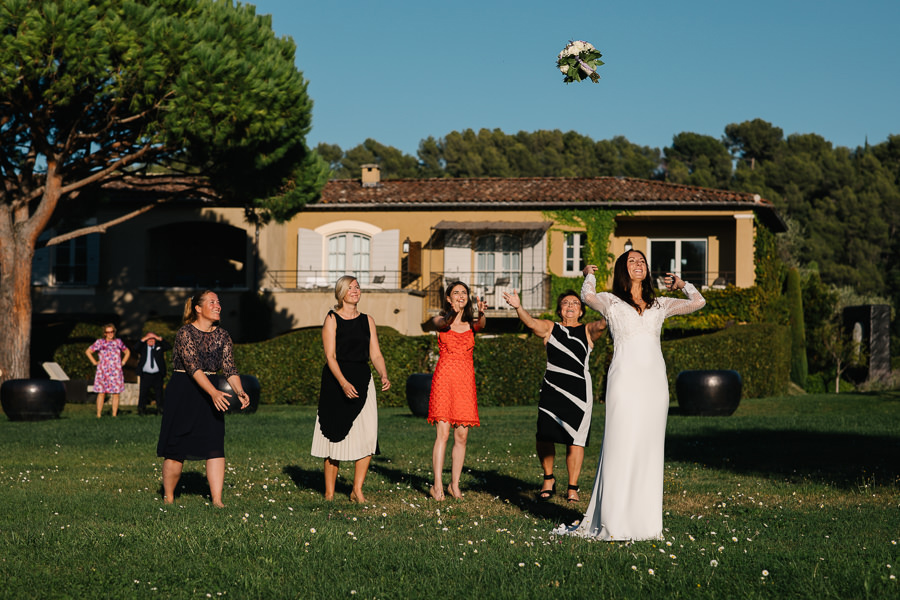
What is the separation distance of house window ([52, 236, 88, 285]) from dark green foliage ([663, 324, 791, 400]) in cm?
2073

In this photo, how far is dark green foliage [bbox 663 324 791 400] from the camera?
893 inches

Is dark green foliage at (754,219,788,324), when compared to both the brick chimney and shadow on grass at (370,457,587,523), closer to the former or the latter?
the brick chimney

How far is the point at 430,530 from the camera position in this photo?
6.54m

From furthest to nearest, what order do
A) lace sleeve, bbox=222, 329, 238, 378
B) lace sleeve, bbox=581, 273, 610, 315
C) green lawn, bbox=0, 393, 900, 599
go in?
1. lace sleeve, bbox=222, 329, 238, 378
2. lace sleeve, bbox=581, 273, 610, 315
3. green lawn, bbox=0, 393, 900, 599

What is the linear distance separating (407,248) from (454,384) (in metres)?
24.6

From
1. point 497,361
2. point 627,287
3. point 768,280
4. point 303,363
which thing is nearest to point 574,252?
point 768,280

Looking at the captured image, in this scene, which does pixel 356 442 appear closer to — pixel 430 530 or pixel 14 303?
pixel 430 530

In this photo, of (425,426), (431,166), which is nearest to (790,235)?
(431,166)

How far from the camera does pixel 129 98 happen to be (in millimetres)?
20047

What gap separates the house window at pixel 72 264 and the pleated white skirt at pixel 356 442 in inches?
1065

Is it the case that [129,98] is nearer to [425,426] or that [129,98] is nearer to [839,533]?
[425,426]

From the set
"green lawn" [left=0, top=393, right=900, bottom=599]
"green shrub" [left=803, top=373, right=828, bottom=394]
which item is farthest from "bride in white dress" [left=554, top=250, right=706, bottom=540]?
"green shrub" [left=803, top=373, right=828, bottom=394]

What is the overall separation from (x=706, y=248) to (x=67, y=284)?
22.5m

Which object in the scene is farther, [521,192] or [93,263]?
[521,192]
